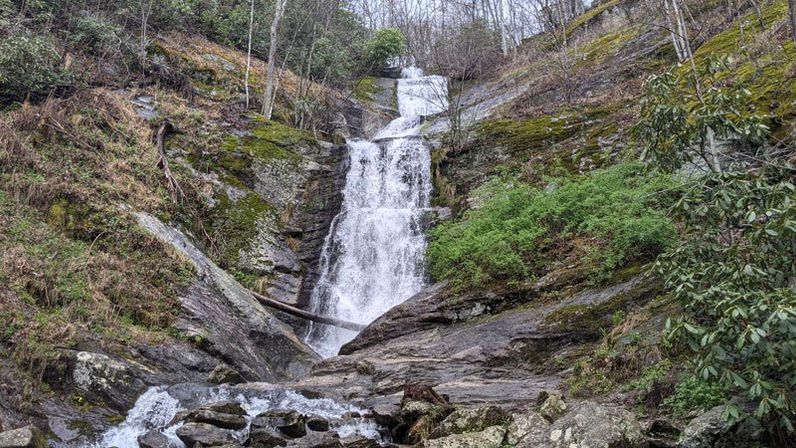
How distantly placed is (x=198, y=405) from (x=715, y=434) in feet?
21.7

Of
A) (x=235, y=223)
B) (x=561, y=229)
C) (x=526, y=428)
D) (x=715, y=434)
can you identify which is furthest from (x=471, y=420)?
(x=235, y=223)

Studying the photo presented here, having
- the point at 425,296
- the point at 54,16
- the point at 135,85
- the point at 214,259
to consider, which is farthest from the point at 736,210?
the point at 54,16

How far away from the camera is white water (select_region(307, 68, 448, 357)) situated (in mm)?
15492

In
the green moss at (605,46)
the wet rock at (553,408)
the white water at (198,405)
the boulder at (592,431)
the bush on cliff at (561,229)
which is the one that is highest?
the green moss at (605,46)

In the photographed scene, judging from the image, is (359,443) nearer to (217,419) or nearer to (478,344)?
(217,419)

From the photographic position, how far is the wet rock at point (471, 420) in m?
6.22

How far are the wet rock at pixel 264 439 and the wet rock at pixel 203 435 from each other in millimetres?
239

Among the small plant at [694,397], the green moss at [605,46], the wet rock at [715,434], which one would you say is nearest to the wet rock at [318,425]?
the small plant at [694,397]

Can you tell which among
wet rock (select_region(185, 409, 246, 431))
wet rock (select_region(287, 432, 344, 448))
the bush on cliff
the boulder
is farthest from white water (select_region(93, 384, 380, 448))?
the bush on cliff

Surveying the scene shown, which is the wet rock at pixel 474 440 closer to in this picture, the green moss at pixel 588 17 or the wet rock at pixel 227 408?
the wet rock at pixel 227 408

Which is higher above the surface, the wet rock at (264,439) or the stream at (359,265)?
the stream at (359,265)

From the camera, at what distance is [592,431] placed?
491 cm

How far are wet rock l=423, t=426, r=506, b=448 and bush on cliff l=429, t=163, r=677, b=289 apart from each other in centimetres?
512

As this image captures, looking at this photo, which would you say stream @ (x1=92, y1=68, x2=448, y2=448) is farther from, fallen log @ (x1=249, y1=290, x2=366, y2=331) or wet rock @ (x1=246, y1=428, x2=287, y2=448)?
wet rock @ (x1=246, y1=428, x2=287, y2=448)
